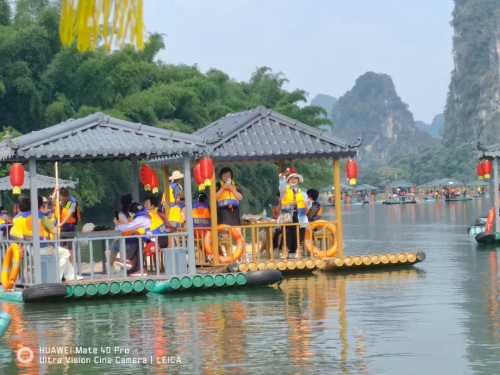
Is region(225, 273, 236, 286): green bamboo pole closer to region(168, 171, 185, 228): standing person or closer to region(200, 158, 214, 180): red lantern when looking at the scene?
region(200, 158, 214, 180): red lantern

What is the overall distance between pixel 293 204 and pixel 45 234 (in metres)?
4.25

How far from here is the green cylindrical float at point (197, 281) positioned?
14.2 metres

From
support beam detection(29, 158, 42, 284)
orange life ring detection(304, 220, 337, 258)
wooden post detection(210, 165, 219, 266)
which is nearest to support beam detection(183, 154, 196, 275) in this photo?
wooden post detection(210, 165, 219, 266)

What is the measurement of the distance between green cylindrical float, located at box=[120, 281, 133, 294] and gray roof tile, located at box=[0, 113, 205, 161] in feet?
5.97

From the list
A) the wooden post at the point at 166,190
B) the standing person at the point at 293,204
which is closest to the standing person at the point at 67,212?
the wooden post at the point at 166,190

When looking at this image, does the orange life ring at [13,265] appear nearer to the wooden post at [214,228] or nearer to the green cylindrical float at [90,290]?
the green cylindrical float at [90,290]

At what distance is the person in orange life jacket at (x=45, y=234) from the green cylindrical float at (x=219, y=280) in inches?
77.1

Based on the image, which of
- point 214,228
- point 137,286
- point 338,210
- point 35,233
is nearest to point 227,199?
point 214,228

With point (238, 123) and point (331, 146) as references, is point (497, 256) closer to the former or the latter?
point (331, 146)

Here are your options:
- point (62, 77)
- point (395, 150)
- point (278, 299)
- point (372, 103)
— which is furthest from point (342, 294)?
point (372, 103)

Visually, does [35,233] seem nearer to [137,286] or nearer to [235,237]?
[137,286]

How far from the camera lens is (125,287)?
13891 mm

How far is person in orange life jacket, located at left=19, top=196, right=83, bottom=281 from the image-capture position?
1386cm

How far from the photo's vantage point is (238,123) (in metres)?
16.6
